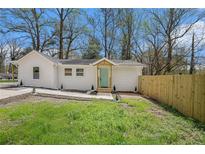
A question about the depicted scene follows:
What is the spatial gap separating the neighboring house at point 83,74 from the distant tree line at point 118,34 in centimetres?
778

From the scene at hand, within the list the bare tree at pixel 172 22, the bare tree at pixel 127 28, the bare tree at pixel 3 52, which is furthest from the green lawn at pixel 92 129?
the bare tree at pixel 3 52

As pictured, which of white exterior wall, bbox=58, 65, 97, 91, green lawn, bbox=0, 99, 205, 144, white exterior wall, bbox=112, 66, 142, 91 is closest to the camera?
green lawn, bbox=0, 99, 205, 144

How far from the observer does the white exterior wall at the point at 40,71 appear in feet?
60.3

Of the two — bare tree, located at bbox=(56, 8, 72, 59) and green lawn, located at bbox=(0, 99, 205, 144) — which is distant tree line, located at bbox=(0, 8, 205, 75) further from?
green lawn, located at bbox=(0, 99, 205, 144)

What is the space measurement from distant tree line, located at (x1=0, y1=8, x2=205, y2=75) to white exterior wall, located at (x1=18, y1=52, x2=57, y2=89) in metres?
9.36

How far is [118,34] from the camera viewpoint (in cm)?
2812

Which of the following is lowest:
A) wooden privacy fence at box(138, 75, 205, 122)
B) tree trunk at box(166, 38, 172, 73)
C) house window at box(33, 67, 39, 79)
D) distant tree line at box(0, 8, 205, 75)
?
wooden privacy fence at box(138, 75, 205, 122)

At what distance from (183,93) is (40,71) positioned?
12937 millimetres

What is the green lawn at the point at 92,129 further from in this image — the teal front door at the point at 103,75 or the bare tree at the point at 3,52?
the bare tree at the point at 3,52

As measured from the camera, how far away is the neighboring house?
18.9 meters

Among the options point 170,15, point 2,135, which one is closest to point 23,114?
point 2,135

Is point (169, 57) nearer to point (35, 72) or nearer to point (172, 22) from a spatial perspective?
point (172, 22)

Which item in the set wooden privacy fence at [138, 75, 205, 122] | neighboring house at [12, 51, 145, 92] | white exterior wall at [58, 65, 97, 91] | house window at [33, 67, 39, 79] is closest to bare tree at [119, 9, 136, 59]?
neighboring house at [12, 51, 145, 92]
